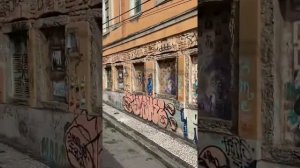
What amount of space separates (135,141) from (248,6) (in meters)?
8.47

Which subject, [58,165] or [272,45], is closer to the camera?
[272,45]

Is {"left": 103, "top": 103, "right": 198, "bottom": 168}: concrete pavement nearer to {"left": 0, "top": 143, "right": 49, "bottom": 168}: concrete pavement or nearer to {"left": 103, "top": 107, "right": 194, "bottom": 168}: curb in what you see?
{"left": 103, "top": 107, "right": 194, "bottom": 168}: curb

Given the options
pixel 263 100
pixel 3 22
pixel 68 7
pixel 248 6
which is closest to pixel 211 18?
pixel 248 6

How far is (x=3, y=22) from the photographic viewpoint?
10211 mm

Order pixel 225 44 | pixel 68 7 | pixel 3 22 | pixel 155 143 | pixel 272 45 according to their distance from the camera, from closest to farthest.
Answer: pixel 272 45
pixel 225 44
pixel 68 7
pixel 3 22
pixel 155 143

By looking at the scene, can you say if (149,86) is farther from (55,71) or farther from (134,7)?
(55,71)

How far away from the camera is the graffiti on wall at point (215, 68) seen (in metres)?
5.39

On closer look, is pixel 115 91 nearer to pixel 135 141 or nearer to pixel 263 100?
pixel 135 141

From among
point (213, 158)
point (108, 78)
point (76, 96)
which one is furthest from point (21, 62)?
point (108, 78)

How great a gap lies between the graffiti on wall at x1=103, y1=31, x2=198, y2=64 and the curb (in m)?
2.82

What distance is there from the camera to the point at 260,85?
4.84 meters

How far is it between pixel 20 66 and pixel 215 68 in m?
5.86

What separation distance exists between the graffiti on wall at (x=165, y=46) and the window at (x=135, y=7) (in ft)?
5.35

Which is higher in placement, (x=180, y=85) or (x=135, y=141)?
(x=180, y=85)
